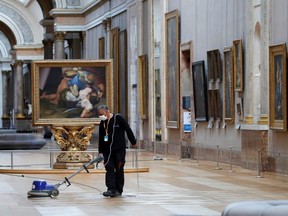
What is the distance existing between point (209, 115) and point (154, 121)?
775cm

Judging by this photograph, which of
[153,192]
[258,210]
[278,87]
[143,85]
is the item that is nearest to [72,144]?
[278,87]

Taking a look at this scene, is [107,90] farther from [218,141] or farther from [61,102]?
[218,141]

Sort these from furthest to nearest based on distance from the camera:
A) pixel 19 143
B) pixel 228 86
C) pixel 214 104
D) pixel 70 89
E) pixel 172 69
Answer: pixel 19 143 → pixel 172 69 → pixel 214 104 → pixel 228 86 → pixel 70 89

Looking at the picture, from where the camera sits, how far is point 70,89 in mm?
25328

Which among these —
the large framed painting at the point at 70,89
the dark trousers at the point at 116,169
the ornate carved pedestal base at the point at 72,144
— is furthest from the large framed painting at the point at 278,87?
the dark trousers at the point at 116,169

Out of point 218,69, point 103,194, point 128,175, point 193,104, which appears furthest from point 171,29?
point 103,194

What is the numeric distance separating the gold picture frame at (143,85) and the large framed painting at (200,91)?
7.62 m

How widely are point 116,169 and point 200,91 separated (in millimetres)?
13246

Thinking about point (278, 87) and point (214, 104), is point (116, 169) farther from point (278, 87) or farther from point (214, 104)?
point (214, 104)

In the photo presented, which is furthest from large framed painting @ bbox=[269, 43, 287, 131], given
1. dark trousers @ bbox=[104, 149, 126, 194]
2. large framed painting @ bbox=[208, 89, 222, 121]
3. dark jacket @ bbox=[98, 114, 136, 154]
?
dark trousers @ bbox=[104, 149, 126, 194]

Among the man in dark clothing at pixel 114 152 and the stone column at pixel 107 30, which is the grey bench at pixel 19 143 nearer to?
the stone column at pixel 107 30

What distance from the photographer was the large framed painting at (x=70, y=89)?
25109 millimetres

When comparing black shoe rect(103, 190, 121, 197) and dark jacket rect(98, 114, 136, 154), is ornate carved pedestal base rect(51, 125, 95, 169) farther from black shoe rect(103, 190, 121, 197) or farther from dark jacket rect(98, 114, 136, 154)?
black shoe rect(103, 190, 121, 197)

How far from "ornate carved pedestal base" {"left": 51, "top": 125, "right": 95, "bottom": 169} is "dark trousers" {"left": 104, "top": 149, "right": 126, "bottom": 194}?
7332 mm
